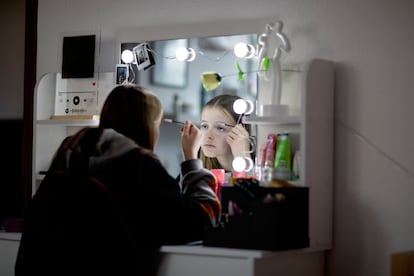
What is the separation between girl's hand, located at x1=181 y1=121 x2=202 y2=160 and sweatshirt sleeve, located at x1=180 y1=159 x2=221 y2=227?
0.11 metres

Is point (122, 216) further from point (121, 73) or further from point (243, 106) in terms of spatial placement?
point (121, 73)

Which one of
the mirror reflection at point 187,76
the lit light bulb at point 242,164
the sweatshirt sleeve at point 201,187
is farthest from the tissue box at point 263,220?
the mirror reflection at point 187,76

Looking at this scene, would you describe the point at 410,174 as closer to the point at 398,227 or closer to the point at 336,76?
the point at 398,227

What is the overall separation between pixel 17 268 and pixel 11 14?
59.4 inches

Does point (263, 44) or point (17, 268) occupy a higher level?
point (263, 44)

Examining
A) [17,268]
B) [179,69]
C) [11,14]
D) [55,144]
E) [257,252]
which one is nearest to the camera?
[257,252]

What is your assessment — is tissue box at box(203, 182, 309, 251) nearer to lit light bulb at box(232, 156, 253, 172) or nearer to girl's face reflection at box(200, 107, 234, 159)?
lit light bulb at box(232, 156, 253, 172)

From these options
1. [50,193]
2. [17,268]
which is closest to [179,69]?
[50,193]

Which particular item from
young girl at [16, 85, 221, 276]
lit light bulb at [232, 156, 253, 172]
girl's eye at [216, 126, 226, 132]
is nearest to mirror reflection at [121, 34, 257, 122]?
girl's eye at [216, 126, 226, 132]

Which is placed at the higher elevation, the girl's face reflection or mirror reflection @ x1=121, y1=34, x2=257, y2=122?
mirror reflection @ x1=121, y1=34, x2=257, y2=122

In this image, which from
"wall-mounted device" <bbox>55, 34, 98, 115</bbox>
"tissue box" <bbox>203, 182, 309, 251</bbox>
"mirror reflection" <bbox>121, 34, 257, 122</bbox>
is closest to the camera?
"tissue box" <bbox>203, 182, 309, 251</bbox>

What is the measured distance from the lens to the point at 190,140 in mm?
2730

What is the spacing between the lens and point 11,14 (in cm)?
341

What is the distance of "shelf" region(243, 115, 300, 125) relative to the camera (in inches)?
95.3
